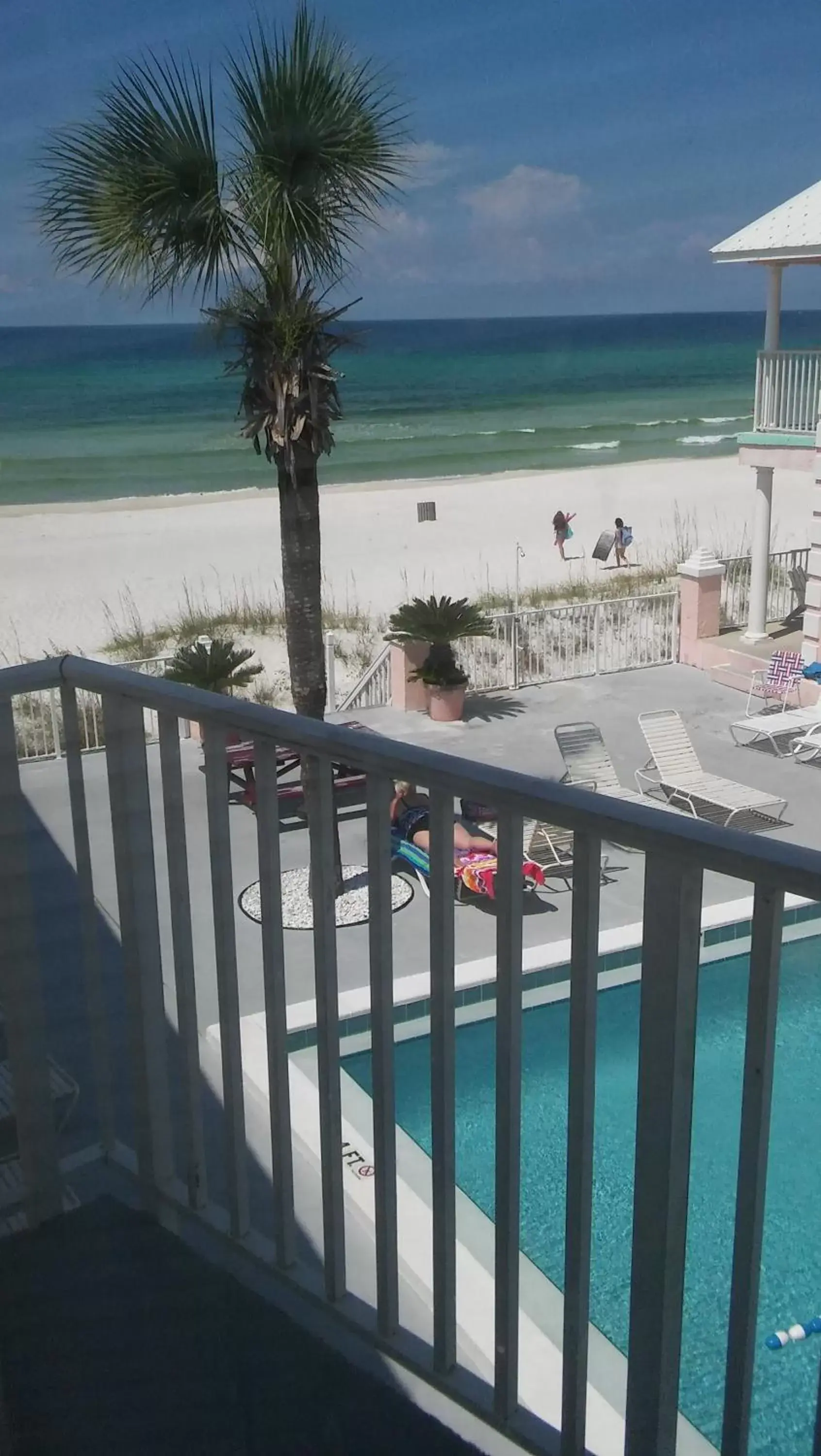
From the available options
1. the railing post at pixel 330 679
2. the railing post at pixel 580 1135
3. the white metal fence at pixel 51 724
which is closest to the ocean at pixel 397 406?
the railing post at pixel 330 679

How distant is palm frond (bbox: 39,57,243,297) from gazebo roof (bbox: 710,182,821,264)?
15.2 ft

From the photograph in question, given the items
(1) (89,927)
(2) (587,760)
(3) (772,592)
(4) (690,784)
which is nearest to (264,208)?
(2) (587,760)

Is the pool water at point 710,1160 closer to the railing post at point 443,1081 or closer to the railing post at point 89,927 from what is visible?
the railing post at point 443,1081

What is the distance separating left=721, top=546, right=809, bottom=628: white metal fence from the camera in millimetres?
9812

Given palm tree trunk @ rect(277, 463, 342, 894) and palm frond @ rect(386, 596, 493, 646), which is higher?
palm tree trunk @ rect(277, 463, 342, 894)

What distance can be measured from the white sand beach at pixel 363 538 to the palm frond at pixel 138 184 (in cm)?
520

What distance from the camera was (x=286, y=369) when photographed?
208 inches

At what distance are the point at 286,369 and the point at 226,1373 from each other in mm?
4532

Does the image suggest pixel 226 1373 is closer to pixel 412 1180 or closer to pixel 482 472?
pixel 412 1180

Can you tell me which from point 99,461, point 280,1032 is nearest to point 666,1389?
point 280,1032

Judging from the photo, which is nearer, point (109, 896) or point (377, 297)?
point (109, 896)

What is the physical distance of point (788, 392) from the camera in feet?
28.8

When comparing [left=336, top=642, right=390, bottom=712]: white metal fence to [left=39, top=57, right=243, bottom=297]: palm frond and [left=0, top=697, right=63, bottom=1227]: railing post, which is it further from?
[left=0, top=697, right=63, bottom=1227]: railing post

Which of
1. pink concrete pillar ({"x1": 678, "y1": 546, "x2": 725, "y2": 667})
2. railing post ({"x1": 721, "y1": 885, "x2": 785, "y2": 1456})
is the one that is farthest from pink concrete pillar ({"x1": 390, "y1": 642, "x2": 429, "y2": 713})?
railing post ({"x1": 721, "y1": 885, "x2": 785, "y2": 1456})
